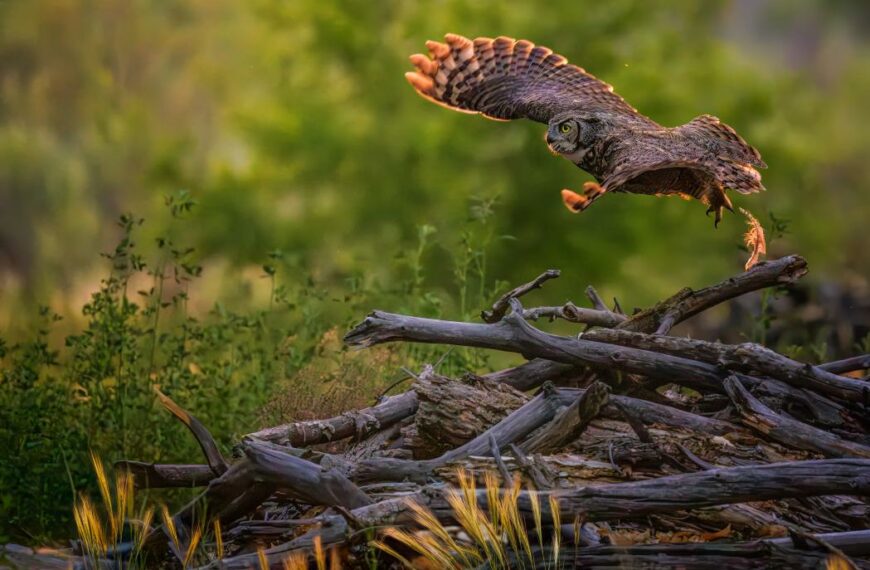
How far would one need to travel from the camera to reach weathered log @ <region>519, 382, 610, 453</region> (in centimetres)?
319

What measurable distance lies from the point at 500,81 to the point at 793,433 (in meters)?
2.65

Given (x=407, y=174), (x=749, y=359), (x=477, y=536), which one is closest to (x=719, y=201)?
(x=749, y=359)

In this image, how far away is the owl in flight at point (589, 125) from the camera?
4.42 m

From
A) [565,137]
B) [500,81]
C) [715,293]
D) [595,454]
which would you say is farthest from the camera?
[500,81]

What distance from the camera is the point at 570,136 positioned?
194 inches

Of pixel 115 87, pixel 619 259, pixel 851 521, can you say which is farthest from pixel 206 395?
pixel 115 87

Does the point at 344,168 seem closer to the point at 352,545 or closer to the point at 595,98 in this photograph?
the point at 595,98

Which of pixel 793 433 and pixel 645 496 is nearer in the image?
pixel 645 496

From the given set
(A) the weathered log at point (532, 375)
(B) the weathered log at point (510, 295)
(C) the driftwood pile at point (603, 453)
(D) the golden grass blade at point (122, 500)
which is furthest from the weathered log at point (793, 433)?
(D) the golden grass blade at point (122, 500)

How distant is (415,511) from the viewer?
9.57 feet

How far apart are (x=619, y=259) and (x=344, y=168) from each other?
2799 millimetres

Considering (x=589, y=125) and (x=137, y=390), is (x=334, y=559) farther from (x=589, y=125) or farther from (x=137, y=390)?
(x=589, y=125)

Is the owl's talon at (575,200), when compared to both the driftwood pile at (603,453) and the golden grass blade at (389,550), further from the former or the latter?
the golden grass blade at (389,550)

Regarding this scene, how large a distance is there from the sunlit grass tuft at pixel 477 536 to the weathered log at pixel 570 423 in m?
0.42
